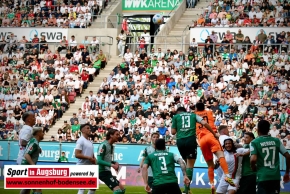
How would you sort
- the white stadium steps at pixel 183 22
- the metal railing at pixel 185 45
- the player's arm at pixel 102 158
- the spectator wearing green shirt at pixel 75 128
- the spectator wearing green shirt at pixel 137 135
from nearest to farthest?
1. the player's arm at pixel 102 158
2. the spectator wearing green shirt at pixel 137 135
3. the spectator wearing green shirt at pixel 75 128
4. the metal railing at pixel 185 45
5. the white stadium steps at pixel 183 22

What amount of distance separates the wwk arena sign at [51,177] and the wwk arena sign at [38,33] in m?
22.5

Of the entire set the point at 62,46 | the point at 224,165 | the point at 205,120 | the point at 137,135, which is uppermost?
the point at 62,46

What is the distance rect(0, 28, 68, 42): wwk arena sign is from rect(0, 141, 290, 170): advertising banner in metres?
13.6

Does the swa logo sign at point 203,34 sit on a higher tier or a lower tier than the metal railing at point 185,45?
higher

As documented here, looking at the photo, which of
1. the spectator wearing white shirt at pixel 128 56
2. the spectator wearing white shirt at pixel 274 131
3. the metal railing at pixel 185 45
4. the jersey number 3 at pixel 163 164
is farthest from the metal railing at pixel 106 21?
the jersey number 3 at pixel 163 164

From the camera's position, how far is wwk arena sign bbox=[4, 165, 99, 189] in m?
16.5

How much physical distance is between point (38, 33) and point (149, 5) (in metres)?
6.91

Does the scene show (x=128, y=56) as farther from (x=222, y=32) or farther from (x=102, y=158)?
(x=102, y=158)

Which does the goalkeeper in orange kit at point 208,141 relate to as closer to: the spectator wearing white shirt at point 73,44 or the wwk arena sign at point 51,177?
the wwk arena sign at point 51,177

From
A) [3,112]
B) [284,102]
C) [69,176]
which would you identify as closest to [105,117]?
[3,112]

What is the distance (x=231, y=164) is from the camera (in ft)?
53.8

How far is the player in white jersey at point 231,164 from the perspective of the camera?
15320mm

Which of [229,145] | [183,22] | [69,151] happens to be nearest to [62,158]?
[69,151]

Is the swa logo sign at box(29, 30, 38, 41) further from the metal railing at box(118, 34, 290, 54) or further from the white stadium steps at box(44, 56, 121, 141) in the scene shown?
the metal railing at box(118, 34, 290, 54)
